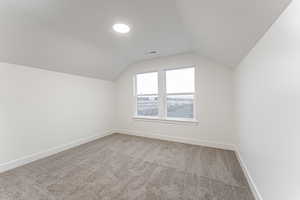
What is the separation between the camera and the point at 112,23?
1.94 metres

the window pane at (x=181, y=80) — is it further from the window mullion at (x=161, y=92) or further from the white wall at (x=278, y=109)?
the white wall at (x=278, y=109)

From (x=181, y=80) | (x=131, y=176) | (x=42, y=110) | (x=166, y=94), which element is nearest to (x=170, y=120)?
(x=166, y=94)

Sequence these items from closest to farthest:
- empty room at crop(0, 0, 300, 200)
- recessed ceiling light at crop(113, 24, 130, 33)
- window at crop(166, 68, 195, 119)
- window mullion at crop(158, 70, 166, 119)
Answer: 1. empty room at crop(0, 0, 300, 200)
2. recessed ceiling light at crop(113, 24, 130, 33)
3. window at crop(166, 68, 195, 119)
4. window mullion at crop(158, 70, 166, 119)

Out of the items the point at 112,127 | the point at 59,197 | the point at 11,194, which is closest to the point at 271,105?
the point at 59,197

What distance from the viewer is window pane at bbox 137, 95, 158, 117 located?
3781mm

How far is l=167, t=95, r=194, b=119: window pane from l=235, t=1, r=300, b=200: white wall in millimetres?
1808

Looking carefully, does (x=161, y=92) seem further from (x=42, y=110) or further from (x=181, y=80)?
(x=42, y=110)

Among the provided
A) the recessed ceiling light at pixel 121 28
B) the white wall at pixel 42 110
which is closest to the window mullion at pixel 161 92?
the recessed ceiling light at pixel 121 28

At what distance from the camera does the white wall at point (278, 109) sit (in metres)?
0.80

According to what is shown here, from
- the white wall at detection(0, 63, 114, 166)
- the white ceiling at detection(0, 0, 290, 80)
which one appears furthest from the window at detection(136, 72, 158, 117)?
the white wall at detection(0, 63, 114, 166)

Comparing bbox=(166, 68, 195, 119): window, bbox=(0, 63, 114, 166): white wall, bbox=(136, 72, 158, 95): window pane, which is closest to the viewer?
bbox=(0, 63, 114, 166): white wall

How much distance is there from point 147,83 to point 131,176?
268cm

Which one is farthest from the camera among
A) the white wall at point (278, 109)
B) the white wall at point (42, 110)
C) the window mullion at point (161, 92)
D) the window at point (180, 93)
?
the window mullion at point (161, 92)

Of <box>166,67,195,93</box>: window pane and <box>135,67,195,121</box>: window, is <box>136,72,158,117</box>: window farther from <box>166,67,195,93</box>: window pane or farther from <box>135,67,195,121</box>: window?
<box>166,67,195,93</box>: window pane
